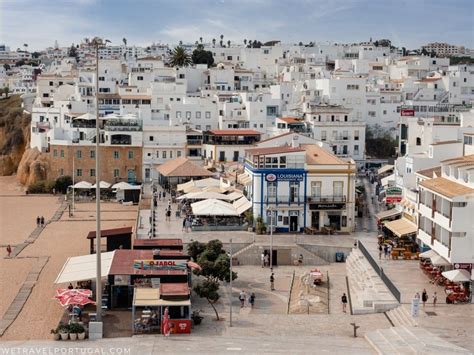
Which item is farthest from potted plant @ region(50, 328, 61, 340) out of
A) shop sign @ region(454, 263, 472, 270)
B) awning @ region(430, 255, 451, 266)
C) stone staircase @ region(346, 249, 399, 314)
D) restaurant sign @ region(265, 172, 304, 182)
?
restaurant sign @ region(265, 172, 304, 182)

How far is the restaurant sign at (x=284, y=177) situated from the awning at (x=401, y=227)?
5.67 meters

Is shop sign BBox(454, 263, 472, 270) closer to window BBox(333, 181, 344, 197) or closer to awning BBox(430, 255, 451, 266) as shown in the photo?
awning BBox(430, 255, 451, 266)

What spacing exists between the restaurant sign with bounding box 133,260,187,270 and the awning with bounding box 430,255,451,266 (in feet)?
34.8

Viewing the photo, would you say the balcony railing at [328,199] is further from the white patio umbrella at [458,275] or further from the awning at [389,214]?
the white patio umbrella at [458,275]

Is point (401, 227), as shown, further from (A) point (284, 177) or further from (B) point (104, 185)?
(B) point (104, 185)

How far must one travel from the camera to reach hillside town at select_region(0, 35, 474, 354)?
2848 centimetres

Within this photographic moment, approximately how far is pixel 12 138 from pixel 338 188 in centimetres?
5164

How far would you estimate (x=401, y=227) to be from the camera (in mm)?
40656

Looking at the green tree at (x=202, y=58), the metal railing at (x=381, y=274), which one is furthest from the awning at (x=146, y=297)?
the green tree at (x=202, y=58)

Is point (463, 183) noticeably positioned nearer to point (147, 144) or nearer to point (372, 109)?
point (147, 144)

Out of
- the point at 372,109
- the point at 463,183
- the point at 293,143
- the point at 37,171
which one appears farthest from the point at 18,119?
the point at 463,183

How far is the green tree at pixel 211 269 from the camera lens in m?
30.2

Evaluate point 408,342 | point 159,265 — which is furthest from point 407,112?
point 408,342

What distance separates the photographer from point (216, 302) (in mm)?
31969
